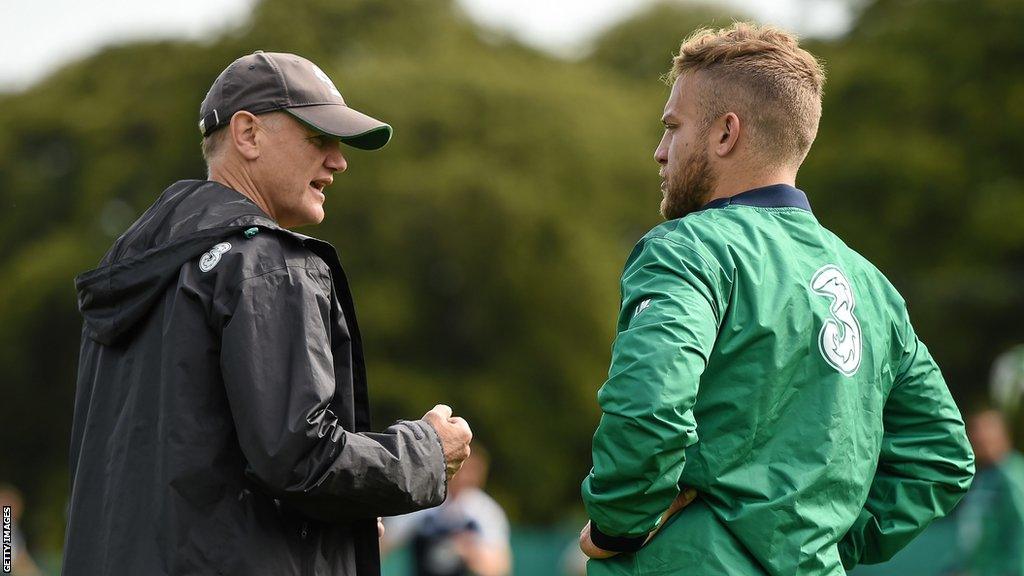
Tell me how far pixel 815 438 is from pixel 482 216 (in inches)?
1063

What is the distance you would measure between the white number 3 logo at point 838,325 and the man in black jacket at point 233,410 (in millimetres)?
1031

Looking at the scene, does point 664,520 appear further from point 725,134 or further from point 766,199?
point 725,134

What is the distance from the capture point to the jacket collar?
3.87 metres

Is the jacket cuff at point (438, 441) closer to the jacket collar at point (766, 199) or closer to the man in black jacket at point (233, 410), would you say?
the man in black jacket at point (233, 410)

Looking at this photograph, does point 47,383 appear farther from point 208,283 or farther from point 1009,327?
point 208,283

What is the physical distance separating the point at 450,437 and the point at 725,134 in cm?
116

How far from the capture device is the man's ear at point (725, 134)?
3891 mm

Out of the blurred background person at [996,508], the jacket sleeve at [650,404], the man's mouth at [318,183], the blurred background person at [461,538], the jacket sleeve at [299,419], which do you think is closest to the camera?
the jacket sleeve at [650,404]

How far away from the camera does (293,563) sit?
3.54 meters

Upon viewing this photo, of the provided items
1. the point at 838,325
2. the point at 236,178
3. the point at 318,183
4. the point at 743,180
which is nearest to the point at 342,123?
the point at 318,183

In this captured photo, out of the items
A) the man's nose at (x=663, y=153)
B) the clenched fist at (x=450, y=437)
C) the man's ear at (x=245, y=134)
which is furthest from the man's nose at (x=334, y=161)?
the man's nose at (x=663, y=153)

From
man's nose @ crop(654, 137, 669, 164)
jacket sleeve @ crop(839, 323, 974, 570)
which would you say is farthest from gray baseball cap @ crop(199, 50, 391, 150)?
jacket sleeve @ crop(839, 323, 974, 570)

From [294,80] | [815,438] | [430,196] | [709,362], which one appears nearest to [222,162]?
[294,80]

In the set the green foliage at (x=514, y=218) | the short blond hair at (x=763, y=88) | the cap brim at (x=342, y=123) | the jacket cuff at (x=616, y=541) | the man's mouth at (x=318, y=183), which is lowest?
the green foliage at (x=514, y=218)
